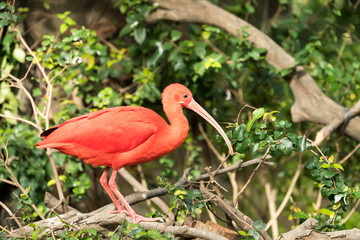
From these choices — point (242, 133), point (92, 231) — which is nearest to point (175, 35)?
point (242, 133)

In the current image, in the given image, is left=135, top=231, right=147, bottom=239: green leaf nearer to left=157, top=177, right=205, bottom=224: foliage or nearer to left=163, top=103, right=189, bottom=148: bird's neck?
left=157, top=177, right=205, bottom=224: foliage

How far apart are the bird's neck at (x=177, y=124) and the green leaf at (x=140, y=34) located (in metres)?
1.98

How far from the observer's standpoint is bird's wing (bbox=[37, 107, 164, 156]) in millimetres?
2486

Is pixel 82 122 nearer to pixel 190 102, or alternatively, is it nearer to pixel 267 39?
pixel 190 102

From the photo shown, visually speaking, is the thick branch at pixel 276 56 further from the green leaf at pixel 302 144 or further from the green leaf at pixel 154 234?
the green leaf at pixel 154 234

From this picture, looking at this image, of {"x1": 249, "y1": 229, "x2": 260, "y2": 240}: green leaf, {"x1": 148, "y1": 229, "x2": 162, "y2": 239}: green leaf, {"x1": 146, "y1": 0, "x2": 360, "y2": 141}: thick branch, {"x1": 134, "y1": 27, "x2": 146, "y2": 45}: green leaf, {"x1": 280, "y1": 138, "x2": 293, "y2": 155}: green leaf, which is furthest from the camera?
{"x1": 134, "y1": 27, "x2": 146, "y2": 45}: green leaf

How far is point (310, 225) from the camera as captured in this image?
247 cm

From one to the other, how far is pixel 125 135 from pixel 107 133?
0.09m

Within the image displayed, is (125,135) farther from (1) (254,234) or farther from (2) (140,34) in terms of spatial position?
(2) (140,34)

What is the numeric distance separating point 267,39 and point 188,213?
7.32ft

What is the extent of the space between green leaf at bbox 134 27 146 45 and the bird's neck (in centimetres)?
198

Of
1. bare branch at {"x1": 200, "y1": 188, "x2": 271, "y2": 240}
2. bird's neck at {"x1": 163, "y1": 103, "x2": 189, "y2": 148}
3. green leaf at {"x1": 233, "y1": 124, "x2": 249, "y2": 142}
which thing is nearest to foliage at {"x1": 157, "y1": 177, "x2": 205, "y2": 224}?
bare branch at {"x1": 200, "y1": 188, "x2": 271, "y2": 240}

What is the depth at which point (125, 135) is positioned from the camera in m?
2.50

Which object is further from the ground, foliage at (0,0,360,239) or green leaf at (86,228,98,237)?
green leaf at (86,228,98,237)
